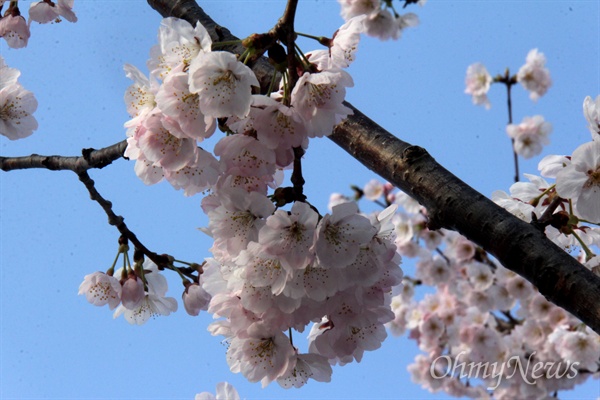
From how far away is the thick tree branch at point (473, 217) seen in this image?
1.08m

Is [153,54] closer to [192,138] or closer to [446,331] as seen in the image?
[192,138]

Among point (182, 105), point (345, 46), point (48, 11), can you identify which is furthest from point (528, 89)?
point (182, 105)

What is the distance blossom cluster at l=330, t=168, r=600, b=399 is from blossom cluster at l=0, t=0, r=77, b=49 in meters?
3.02

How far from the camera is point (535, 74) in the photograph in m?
5.81

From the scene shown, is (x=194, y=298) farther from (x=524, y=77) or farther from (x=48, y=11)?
(x=524, y=77)

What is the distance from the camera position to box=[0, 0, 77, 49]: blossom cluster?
2166 mm

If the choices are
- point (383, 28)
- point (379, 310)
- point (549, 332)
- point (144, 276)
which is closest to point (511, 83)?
point (383, 28)

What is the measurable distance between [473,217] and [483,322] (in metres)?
4.14

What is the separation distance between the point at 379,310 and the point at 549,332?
4.14 metres

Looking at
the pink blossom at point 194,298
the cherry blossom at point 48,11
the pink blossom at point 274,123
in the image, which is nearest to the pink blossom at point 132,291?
the pink blossom at point 194,298

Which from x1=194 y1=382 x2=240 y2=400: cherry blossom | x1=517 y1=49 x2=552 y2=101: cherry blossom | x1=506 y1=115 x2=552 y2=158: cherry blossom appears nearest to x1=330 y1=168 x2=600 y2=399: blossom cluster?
x1=506 y1=115 x2=552 y2=158: cherry blossom

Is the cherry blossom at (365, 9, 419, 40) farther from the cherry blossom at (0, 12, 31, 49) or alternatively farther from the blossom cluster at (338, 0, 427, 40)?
the cherry blossom at (0, 12, 31, 49)

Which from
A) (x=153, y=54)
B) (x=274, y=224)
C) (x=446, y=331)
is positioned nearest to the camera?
(x=274, y=224)

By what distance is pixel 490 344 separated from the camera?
4793 millimetres
